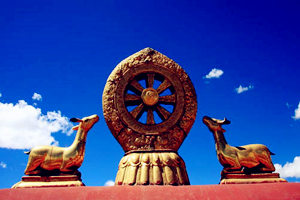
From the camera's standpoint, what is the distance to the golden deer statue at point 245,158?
5383 millimetres

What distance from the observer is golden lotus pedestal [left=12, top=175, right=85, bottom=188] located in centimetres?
491

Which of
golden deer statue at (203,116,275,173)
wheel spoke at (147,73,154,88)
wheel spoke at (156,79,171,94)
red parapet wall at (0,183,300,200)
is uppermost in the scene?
wheel spoke at (147,73,154,88)

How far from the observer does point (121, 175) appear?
212 inches

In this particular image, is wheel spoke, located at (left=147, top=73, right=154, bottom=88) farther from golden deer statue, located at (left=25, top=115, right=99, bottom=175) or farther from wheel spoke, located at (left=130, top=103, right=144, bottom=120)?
golden deer statue, located at (left=25, top=115, right=99, bottom=175)

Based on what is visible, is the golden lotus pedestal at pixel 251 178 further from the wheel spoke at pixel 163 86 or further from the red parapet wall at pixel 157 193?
the wheel spoke at pixel 163 86

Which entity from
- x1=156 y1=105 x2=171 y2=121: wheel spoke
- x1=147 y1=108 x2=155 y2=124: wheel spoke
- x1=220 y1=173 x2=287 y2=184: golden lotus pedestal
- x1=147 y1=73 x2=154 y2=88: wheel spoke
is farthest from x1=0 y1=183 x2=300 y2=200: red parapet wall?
x1=147 y1=73 x2=154 y2=88: wheel spoke

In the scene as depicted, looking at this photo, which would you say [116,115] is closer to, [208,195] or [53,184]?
[53,184]

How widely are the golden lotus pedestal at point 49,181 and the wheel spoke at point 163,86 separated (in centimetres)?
275

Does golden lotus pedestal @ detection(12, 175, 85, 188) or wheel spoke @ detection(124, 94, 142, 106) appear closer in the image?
golden lotus pedestal @ detection(12, 175, 85, 188)

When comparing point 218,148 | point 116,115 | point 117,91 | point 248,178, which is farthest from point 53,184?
point 248,178

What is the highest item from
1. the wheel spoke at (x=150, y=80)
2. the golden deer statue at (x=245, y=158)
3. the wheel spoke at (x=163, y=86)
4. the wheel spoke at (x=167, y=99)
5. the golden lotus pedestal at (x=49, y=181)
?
the wheel spoke at (x=150, y=80)

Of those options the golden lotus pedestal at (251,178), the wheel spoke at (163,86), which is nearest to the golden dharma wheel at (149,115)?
the wheel spoke at (163,86)

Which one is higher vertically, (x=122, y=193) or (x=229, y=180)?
(x=229, y=180)

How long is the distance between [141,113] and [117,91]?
0.80 metres
